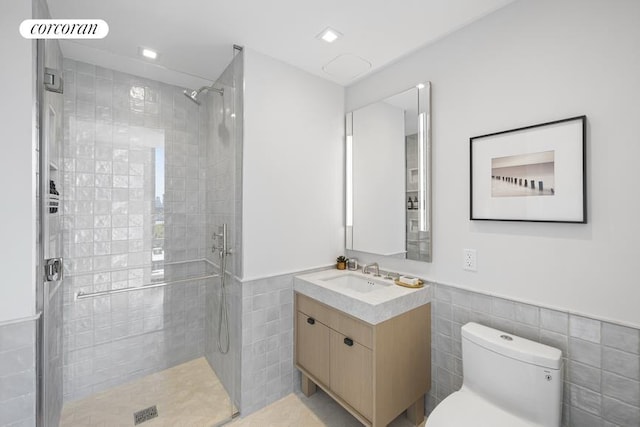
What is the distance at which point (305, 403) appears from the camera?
203 cm

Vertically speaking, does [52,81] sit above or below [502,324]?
above

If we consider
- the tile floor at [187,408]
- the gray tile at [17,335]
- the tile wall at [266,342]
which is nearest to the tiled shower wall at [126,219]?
the tile floor at [187,408]

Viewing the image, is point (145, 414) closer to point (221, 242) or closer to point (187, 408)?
point (187, 408)

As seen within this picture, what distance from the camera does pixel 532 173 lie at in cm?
143

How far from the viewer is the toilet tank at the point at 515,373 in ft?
3.99

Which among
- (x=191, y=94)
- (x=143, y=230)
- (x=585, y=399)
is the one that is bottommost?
(x=585, y=399)

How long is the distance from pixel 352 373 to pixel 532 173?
154 cm

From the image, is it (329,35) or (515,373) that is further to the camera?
(329,35)

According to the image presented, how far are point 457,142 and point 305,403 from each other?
7.03 ft

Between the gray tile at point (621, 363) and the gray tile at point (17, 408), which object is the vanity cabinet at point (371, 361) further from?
the gray tile at point (17, 408)

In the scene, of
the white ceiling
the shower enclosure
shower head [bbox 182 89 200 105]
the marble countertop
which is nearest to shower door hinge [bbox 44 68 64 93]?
the shower enclosure

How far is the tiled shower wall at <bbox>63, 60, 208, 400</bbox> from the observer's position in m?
1.87

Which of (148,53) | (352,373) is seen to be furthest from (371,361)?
(148,53)

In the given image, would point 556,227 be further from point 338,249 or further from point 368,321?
point 338,249
